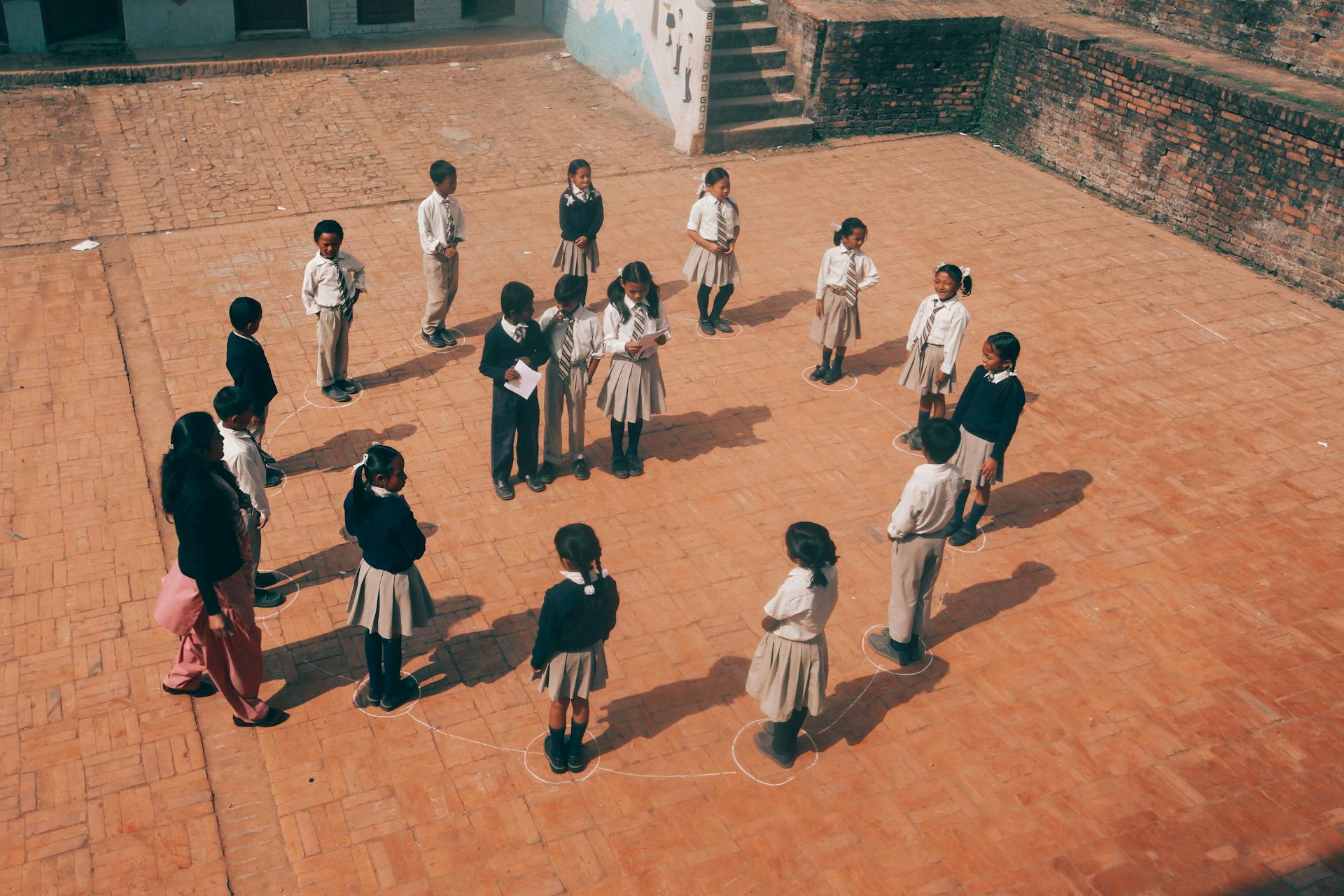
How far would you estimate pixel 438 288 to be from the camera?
35.7 feet

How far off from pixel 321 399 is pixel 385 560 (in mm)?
3966

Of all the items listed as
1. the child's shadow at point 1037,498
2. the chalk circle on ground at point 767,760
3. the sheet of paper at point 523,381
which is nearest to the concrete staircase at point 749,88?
the child's shadow at point 1037,498

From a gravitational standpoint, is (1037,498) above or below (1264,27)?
below

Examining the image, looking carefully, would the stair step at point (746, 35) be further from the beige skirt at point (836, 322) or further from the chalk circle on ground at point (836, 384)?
the beige skirt at point (836, 322)

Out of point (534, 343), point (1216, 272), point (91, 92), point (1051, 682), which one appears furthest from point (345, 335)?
point (1216, 272)

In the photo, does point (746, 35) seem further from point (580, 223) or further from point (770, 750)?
point (770, 750)

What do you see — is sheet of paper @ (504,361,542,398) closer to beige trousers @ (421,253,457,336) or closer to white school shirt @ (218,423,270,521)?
white school shirt @ (218,423,270,521)

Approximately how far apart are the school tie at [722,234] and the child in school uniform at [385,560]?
5239 millimetres

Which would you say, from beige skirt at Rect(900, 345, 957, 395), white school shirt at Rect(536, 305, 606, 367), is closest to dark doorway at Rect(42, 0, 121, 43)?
white school shirt at Rect(536, 305, 606, 367)

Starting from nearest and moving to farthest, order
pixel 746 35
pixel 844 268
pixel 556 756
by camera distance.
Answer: pixel 556 756, pixel 844 268, pixel 746 35

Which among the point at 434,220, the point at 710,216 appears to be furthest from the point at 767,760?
the point at 434,220

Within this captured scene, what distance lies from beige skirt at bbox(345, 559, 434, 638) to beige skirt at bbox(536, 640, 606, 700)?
0.90m

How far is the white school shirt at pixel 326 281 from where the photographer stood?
966cm

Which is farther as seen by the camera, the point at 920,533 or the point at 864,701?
the point at 864,701
